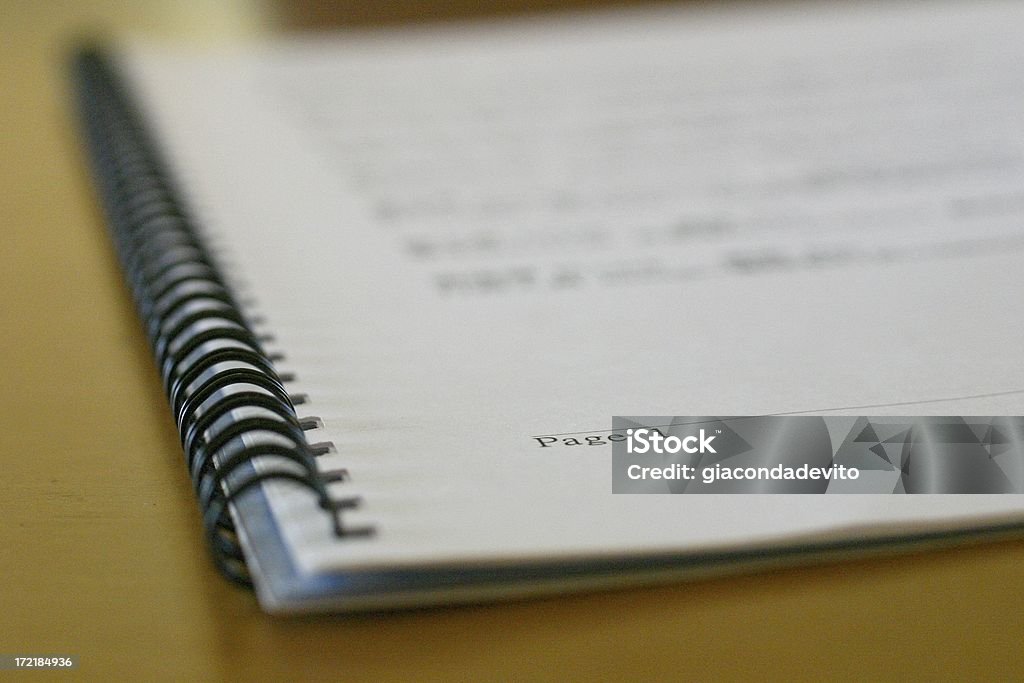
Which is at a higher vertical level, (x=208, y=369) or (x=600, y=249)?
(x=600, y=249)

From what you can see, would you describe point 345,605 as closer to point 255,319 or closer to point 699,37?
point 255,319

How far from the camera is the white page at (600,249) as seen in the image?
0.33 metres

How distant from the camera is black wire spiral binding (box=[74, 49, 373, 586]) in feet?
1.05

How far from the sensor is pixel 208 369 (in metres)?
0.39

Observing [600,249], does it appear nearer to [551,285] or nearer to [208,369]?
[551,285]

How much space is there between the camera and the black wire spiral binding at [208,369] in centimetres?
32

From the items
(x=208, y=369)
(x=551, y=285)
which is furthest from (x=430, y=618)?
(x=551, y=285)

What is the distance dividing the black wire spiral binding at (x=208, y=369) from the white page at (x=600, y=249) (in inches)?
0.6

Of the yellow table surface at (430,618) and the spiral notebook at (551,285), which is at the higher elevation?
the spiral notebook at (551,285)

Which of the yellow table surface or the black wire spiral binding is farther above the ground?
the black wire spiral binding

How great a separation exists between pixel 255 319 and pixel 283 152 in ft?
1.08

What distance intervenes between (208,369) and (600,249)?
24 cm

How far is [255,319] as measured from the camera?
0.47 metres

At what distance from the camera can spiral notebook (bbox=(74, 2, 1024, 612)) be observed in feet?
1.02
